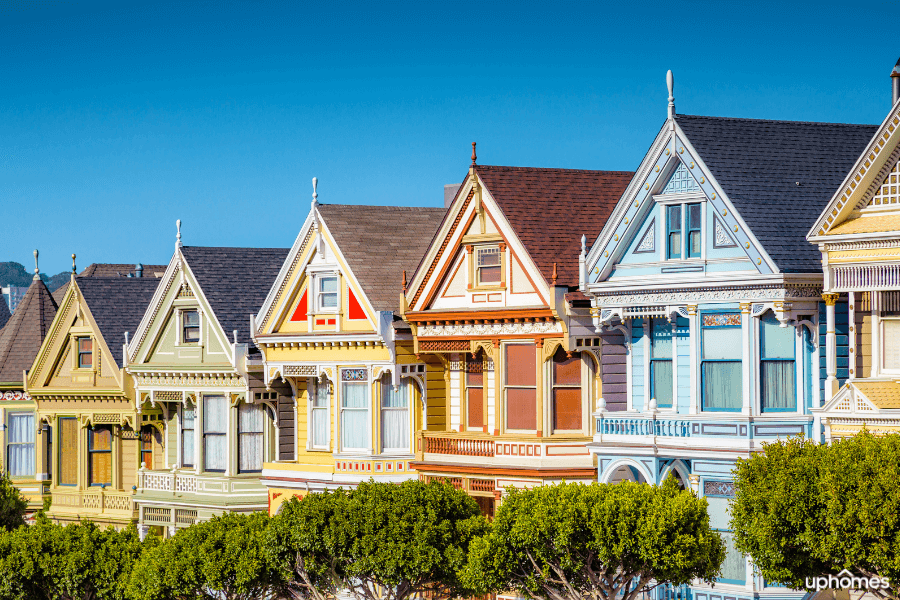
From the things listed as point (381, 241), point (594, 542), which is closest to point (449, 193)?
point (381, 241)

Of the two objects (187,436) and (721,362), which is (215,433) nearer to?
(187,436)

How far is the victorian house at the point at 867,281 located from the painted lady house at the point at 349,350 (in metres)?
13.4

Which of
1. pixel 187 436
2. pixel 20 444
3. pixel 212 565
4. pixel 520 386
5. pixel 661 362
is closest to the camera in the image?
pixel 661 362

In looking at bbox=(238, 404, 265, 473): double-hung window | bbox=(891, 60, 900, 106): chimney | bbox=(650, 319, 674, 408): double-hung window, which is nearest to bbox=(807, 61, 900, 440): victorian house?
bbox=(891, 60, 900, 106): chimney

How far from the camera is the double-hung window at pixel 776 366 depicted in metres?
33.4

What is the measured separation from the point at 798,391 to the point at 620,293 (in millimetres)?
4741

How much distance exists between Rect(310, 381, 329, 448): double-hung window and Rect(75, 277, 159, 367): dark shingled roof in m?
9.01

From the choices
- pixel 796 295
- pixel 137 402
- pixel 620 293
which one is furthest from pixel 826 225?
pixel 137 402

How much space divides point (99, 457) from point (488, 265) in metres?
19.4

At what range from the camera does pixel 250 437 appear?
48.4 meters

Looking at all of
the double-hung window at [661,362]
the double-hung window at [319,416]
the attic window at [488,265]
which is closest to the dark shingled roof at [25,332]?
the double-hung window at [319,416]

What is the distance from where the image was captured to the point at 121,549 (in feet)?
130

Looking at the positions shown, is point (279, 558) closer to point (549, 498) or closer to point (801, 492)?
point (549, 498)

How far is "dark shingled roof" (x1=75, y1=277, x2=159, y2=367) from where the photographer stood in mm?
52344
